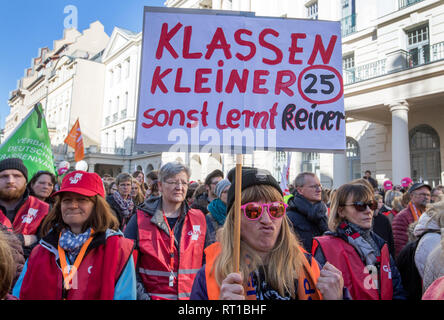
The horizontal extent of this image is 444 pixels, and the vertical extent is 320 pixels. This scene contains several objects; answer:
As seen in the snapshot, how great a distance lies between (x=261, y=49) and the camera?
2.21 metres

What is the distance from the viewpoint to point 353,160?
687 inches

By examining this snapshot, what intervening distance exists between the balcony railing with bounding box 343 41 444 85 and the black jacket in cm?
1129

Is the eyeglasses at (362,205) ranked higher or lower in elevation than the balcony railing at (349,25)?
lower

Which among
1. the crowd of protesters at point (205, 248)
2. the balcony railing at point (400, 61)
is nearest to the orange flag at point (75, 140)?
the crowd of protesters at point (205, 248)

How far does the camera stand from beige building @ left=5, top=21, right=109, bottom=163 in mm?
43250

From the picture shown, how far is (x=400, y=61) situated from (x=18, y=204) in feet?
45.2

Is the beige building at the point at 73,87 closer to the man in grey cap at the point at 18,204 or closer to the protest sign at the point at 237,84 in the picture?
the man in grey cap at the point at 18,204

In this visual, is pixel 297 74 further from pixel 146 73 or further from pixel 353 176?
pixel 353 176

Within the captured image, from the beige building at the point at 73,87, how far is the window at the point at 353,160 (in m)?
29.3

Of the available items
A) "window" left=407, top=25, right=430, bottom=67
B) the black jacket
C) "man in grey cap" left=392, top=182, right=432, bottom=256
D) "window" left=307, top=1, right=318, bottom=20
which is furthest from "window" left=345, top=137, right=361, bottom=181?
the black jacket

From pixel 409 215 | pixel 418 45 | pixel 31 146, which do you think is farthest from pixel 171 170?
pixel 418 45

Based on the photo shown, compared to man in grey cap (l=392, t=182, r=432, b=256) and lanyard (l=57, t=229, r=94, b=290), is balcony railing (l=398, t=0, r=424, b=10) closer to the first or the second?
man in grey cap (l=392, t=182, r=432, b=256)

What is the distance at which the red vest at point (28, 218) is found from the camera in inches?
117

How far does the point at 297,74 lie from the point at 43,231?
6.75 ft
